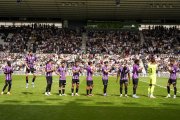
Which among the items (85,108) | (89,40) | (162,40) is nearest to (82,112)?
(85,108)

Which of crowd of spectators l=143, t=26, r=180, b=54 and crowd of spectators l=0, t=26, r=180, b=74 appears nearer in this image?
crowd of spectators l=0, t=26, r=180, b=74

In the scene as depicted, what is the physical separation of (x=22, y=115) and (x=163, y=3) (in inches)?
1635

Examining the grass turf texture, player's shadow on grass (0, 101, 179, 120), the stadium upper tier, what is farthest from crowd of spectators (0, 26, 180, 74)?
player's shadow on grass (0, 101, 179, 120)

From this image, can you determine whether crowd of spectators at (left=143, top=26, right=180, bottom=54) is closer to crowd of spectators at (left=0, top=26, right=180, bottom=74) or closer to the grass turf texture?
crowd of spectators at (left=0, top=26, right=180, bottom=74)

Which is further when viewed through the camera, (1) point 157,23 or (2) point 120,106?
(1) point 157,23

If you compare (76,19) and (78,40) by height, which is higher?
(76,19)

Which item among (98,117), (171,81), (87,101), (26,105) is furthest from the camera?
(171,81)

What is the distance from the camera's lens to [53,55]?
2158 inches

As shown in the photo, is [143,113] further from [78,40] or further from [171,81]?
[78,40]

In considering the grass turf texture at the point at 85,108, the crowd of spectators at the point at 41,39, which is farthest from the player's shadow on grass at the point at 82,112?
the crowd of spectators at the point at 41,39

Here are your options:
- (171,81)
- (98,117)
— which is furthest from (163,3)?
(98,117)

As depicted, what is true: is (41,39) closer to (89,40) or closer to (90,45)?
(89,40)

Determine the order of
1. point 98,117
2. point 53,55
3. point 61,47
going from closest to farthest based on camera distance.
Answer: point 98,117 → point 53,55 → point 61,47

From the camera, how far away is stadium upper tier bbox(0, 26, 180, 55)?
58156 millimetres
